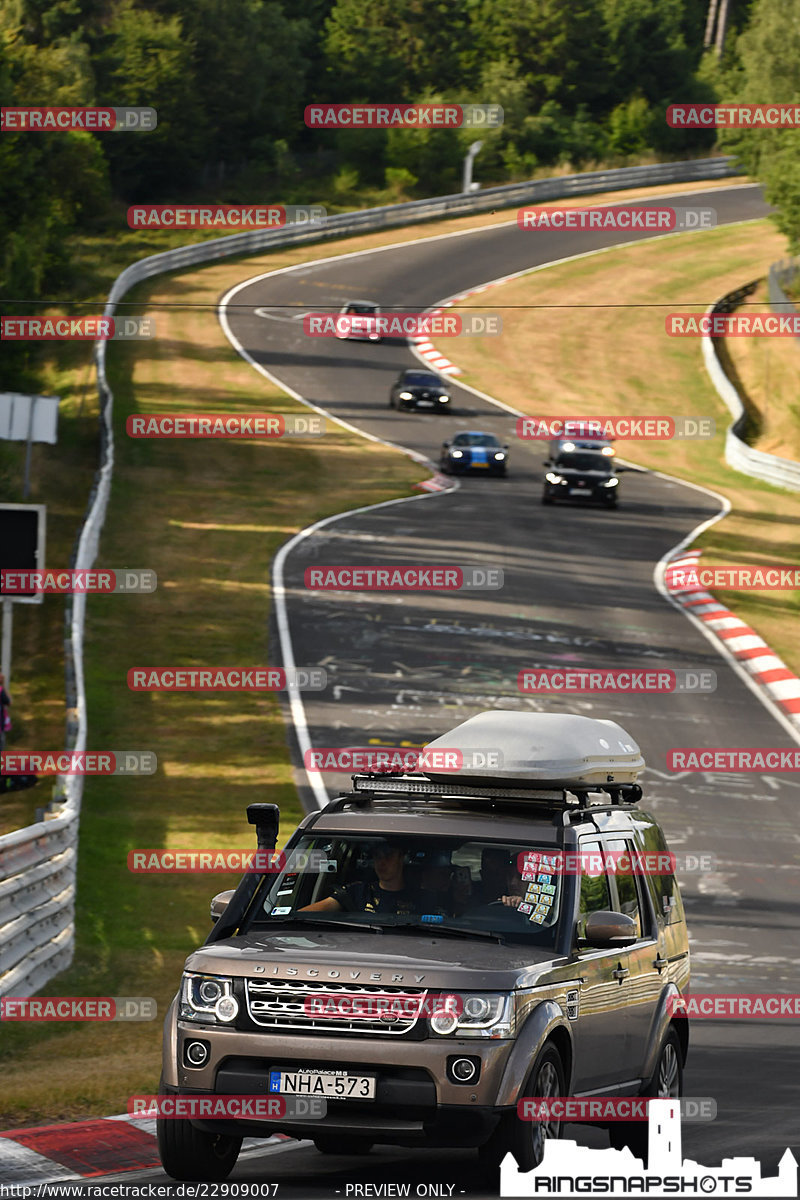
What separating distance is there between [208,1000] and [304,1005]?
478 millimetres

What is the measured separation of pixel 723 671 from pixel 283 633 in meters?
7.17

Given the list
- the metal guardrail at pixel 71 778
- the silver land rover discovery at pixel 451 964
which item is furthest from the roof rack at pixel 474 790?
the metal guardrail at pixel 71 778

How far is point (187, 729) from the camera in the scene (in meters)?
25.1

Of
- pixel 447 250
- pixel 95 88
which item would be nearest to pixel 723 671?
pixel 447 250

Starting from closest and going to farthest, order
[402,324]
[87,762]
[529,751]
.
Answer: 1. [529,751]
2. [87,762]
3. [402,324]

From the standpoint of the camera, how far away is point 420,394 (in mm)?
53406

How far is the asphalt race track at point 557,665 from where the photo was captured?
11070 millimetres

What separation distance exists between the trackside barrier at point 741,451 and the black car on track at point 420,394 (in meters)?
8.40

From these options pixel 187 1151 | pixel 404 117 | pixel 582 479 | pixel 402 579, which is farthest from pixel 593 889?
pixel 404 117

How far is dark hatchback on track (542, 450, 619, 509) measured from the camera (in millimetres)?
42562

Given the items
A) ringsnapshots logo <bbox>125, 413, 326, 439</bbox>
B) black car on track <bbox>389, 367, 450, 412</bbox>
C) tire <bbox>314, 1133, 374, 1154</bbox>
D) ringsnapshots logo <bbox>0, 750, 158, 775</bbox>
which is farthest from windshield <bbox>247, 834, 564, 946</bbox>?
black car on track <bbox>389, 367, 450, 412</bbox>

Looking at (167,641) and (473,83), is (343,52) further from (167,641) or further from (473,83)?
(167,641)

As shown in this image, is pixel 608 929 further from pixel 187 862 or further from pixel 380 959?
pixel 187 862

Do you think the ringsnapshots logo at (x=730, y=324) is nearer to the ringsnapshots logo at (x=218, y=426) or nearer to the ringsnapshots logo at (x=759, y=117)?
the ringsnapshots logo at (x=759, y=117)
